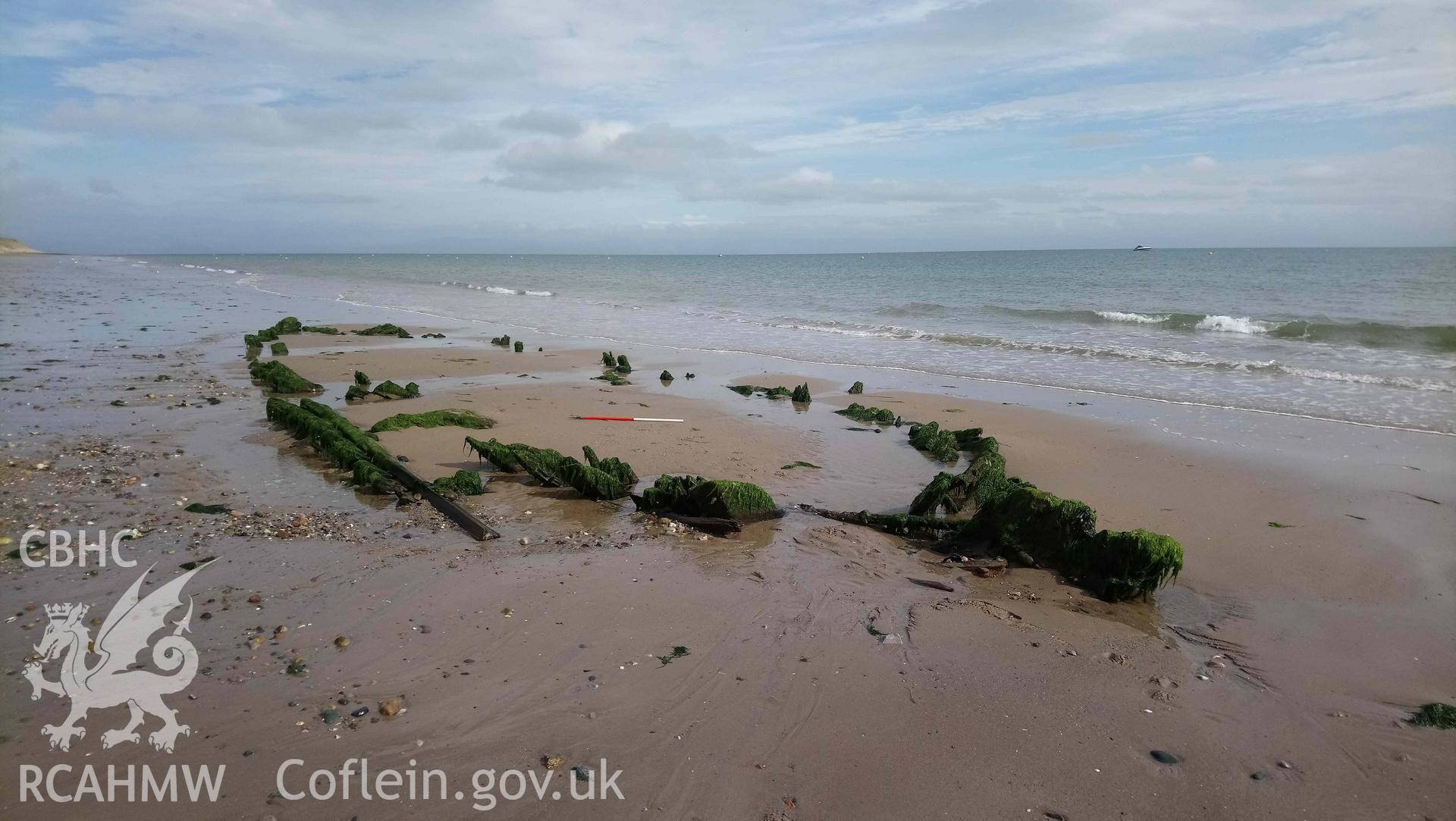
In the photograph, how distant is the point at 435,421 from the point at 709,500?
5.36 metres

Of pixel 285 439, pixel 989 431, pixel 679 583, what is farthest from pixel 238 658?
pixel 989 431

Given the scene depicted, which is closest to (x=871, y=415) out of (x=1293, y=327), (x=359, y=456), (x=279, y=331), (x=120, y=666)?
(x=359, y=456)

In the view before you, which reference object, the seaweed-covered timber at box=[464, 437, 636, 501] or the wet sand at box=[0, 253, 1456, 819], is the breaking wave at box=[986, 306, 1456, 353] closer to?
the wet sand at box=[0, 253, 1456, 819]

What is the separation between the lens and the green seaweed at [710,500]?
6906mm

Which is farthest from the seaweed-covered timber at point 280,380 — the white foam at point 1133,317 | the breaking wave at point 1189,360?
the white foam at point 1133,317

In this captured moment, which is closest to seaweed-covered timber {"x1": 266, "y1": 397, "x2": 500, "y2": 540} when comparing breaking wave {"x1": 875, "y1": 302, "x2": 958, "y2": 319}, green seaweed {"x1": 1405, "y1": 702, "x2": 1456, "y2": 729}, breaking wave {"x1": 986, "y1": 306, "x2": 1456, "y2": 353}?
green seaweed {"x1": 1405, "y1": 702, "x2": 1456, "y2": 729}

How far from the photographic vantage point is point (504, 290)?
49250 mm

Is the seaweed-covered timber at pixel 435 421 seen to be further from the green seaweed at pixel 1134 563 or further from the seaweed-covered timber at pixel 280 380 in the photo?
the green seaweed at pixel 1134 563

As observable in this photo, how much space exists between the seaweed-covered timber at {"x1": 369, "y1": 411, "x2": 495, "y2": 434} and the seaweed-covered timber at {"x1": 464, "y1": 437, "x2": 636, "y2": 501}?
2.21 m

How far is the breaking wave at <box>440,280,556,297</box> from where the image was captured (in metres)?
45.8

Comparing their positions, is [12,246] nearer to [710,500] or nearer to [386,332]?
[386,332]

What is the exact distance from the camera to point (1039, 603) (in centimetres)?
561

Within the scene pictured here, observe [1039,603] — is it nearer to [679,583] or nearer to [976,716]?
[976,716]

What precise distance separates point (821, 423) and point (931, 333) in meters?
14.2
